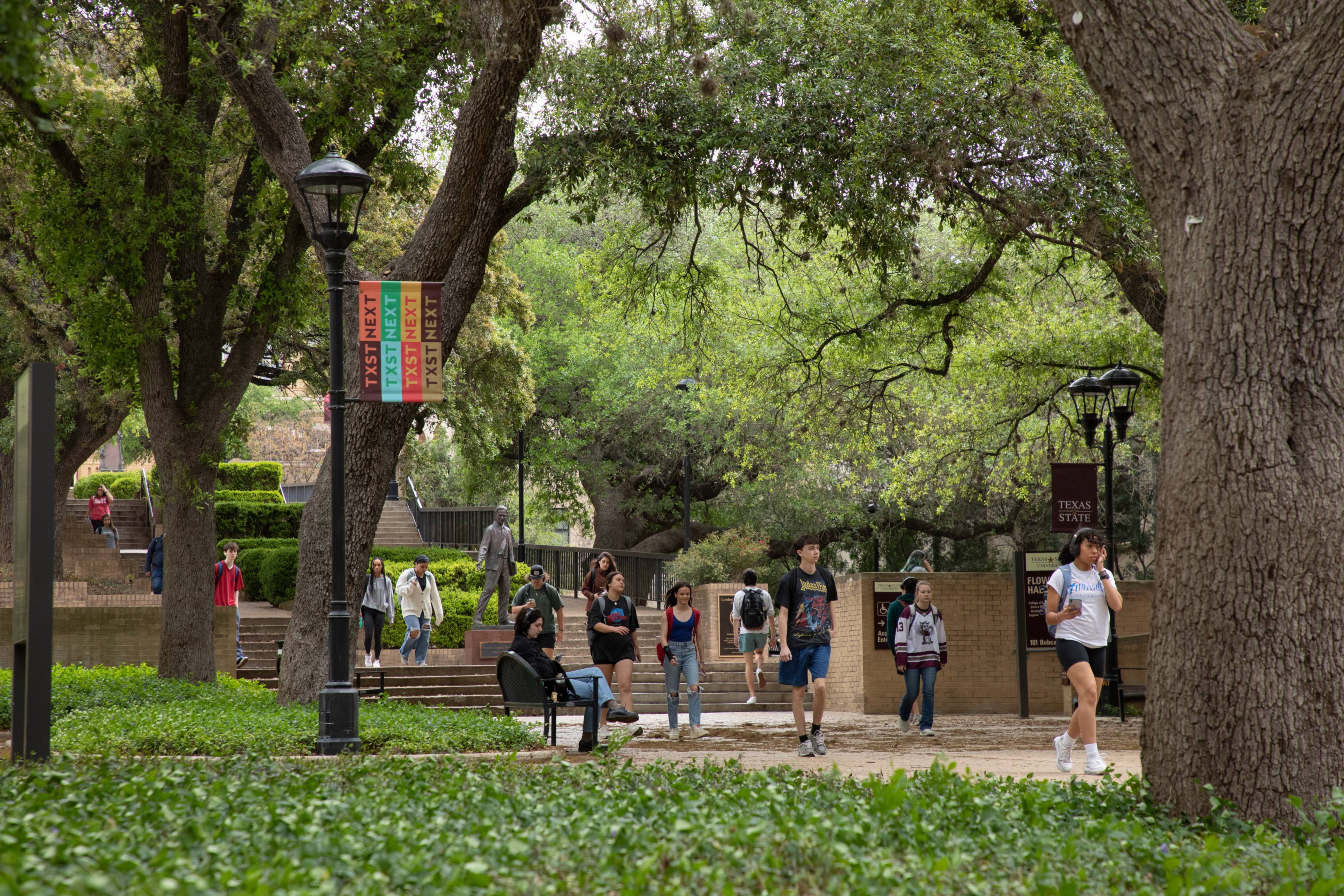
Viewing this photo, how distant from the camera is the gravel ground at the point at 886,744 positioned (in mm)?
9352

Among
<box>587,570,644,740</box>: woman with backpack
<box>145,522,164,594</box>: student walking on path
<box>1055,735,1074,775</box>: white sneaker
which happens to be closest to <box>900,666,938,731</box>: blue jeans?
<box>587,570,644,740</box>: woman with backpack

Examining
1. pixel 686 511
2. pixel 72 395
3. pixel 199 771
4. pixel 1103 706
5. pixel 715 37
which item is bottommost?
pixel 1103 706

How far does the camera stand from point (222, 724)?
32.1 feet

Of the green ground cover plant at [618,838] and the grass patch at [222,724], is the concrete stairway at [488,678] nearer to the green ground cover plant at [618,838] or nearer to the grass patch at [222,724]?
the grass patch at [222,724]

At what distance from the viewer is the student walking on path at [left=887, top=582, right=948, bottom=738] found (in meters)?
12.8

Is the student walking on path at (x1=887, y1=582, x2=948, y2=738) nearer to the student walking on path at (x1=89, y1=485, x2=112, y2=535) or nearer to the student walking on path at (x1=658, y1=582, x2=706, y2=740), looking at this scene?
the student walking on path at (x1=658, y1=582, x2=706, y2=740)

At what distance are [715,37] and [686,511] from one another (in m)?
13.6

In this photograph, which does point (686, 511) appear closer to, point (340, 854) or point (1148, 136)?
point (1148, 136)

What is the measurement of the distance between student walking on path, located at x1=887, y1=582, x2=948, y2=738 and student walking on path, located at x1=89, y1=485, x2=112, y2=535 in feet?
78.8

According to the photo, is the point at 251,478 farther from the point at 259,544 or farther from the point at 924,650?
the point at 924,650

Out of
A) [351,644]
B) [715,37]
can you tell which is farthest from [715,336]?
[351,644]

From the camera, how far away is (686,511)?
25266 millimetres

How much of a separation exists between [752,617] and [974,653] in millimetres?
6504

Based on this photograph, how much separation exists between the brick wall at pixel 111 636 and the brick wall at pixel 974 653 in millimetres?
9084
